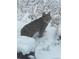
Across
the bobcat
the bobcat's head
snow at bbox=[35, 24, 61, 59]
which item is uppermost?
the bobcat's head

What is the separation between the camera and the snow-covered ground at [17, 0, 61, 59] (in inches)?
71.1

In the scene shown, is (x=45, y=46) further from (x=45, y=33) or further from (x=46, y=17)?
(x=46, y=17)

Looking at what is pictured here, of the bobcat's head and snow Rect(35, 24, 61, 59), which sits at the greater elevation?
the bobcat's head

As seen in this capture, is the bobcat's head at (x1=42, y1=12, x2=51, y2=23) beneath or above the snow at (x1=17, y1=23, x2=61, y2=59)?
above

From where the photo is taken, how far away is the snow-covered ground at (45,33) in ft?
5.93

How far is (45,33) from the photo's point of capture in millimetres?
1825

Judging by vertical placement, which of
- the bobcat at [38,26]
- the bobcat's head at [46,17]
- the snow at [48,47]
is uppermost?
the bobcat's head at [46,17]

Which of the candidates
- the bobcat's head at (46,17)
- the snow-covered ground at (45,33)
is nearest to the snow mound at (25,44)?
the snow-covered ground at (45,33)

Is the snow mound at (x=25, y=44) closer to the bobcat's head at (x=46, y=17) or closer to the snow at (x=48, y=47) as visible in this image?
the snow at (x=48, y=47)

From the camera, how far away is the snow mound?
71.0 inches

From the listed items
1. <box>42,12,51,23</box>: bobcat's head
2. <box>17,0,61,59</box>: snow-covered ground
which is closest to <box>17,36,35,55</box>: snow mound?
<box>17,0,61,59</box>: snow-covered ground

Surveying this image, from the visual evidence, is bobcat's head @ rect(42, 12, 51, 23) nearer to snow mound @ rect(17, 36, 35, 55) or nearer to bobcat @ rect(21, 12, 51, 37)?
bobcat @ rect(21, 12, 51, 37)
